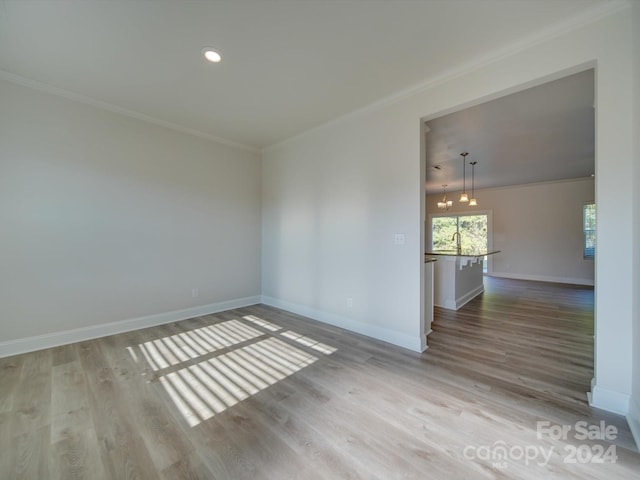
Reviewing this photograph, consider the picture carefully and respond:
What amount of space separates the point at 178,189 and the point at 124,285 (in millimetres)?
1453

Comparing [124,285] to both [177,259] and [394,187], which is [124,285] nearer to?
[177,259]

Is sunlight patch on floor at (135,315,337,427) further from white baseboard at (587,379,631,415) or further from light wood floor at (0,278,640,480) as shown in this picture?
white baseboard at (587,379,631,415)

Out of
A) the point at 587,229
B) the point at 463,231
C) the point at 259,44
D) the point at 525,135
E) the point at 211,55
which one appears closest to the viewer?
the point at 259,44

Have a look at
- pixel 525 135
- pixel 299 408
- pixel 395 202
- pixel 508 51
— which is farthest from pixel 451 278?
pixel 299 408

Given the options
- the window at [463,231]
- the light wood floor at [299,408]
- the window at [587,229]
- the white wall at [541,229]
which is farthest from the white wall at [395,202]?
the window at [587,229]

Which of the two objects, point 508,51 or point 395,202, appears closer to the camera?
point 508,51

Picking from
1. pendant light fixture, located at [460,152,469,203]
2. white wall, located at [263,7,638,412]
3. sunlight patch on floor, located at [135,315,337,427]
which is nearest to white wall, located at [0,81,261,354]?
sunlight patch on floor, located at [135,315,337,427]

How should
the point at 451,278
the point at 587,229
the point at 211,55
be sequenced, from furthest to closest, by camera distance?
the point at 587,229, the point at 451,278, the point at 211,55

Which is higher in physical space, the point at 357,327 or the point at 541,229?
the point at 541,229

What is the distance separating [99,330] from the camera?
300 centimetres

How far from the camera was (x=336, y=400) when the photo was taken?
1885 millimetres

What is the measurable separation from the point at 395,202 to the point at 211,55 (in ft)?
7.46

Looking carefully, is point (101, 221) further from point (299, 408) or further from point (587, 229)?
point (587, 229)

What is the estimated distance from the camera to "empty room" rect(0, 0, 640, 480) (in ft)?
5.11
